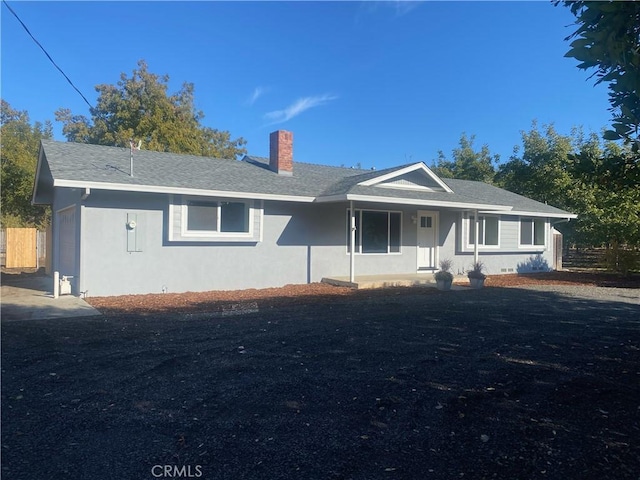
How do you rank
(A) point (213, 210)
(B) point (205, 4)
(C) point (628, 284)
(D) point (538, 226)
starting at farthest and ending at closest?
(D) point (538, 226) → (C) point (628, 284) → (A) point (213, 210) → (B) point (205, 4)

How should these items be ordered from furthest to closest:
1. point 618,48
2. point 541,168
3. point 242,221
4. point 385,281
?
point 541,168 < point 385,281 < point 242,221 < point 618,48

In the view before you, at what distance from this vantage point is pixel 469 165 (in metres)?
36.1

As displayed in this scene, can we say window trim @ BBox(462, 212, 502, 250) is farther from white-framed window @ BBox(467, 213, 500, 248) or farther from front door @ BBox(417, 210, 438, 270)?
front door @ BBox(417, 210, 438, 270)

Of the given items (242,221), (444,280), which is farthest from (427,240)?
(242,221)

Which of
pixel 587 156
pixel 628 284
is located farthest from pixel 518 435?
pixel 628 284

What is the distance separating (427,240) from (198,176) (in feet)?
27.7

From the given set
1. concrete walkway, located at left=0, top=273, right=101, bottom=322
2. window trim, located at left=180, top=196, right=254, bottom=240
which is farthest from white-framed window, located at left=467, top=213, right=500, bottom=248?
concrete walkway, located at left=0, top=273, right=101, bottom=322

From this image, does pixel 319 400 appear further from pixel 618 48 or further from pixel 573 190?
pixel 573 190

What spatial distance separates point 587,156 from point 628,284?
47.2 ft

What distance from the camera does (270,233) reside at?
13469 mm

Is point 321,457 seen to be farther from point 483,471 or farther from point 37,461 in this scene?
point 37,461

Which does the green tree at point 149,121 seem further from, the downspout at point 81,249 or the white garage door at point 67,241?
the downspout at point 81,249

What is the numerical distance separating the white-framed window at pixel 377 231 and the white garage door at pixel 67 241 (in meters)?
7.93

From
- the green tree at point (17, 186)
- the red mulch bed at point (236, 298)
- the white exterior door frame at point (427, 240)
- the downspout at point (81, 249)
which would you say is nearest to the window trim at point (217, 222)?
the red mulch bed at point (236, 298)
